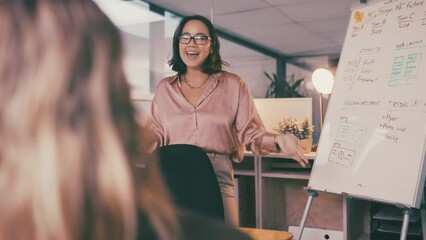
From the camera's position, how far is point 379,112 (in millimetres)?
2260

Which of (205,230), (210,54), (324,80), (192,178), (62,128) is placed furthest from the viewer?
(324,80)

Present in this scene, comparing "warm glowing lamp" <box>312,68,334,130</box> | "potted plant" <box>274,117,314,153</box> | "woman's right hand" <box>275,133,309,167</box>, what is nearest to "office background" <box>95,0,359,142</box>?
"warm glowing lamp" <box>312,68,334,130</box>

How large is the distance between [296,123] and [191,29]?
1181 millimetres

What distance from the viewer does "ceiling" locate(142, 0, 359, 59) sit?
16.0 ft

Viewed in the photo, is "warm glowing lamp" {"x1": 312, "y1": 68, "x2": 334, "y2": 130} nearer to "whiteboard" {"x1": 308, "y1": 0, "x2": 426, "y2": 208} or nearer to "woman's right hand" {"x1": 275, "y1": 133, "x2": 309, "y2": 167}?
"whiteboard" {"x1": 308, "y1": 0, "x2": 426, "y2": 208}

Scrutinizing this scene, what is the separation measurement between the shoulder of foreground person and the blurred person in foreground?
0.32 feet

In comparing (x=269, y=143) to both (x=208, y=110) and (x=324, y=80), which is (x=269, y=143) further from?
(x=324, y=80)

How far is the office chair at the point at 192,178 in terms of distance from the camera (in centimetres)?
158

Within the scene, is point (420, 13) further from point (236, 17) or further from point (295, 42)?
point (295, 42)

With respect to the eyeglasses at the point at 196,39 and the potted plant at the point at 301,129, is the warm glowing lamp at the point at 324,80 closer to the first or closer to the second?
the potted plant at the point at 301,129

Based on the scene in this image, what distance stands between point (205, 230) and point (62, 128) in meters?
0.25

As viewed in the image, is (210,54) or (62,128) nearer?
(62,128)

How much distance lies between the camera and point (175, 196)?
156 cm

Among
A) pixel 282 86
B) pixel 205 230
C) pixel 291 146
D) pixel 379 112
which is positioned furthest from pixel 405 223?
pixel 282 86
